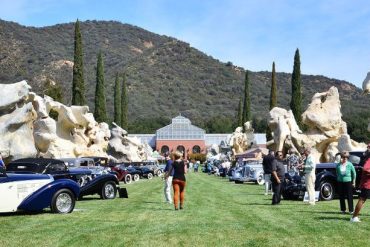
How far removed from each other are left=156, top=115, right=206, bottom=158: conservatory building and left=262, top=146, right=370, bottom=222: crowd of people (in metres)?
101

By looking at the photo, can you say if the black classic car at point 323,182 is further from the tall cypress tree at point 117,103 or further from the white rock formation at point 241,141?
the tall cypress tree at point 117,103

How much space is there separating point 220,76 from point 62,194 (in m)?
167

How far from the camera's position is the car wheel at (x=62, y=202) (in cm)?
1549

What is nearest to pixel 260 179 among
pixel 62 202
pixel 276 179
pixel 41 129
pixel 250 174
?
pixel 250 174

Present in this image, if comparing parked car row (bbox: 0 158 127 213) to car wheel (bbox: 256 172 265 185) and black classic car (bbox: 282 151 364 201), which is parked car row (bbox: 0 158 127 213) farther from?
car wheel (bbox: 256 172 265 185)

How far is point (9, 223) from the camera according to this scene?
523 inches

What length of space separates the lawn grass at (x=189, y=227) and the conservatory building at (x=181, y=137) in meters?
110

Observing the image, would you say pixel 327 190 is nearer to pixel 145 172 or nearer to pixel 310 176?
pixel 310 176

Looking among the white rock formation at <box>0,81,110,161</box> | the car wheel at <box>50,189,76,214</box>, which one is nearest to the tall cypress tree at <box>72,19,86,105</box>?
the white rock formation at <box>0,81,110,161</box>

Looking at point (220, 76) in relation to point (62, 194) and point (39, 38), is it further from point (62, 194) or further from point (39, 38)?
point (62, 194)

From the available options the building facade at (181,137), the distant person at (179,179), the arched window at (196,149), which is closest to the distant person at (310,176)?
the distant person at (179,179)

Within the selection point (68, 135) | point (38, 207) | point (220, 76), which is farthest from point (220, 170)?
point (220, 76)

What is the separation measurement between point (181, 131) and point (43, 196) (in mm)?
113044

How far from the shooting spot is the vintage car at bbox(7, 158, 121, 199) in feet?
57.9
